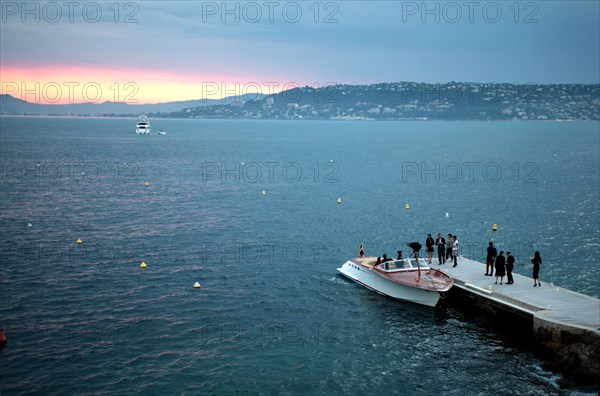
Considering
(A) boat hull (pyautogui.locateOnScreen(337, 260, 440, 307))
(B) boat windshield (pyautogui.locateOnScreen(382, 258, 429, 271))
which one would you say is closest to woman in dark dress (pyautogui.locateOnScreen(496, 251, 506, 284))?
(A) boat hull (pyautogui.locateOnScreen(337, 260, 440, 307))

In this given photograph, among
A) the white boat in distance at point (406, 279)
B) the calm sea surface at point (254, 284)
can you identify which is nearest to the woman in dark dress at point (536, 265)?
the calm sea surface at point (254, 284)

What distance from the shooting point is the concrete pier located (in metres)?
23.1

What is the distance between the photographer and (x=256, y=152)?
144625 mm

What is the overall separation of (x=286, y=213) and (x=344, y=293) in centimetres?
2599

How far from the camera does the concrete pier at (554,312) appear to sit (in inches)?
910

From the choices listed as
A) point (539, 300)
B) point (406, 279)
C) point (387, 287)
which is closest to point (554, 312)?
point (539, 300)

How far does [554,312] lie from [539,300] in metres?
1.67

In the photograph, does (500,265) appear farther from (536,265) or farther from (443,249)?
(443,249)

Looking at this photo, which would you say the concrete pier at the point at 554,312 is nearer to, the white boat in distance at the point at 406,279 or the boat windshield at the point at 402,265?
the white boat in distance at the point at 406,279

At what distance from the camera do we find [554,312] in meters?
26.2

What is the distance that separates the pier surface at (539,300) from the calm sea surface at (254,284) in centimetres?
153

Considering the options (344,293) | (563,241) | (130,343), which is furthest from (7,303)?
(563,241)

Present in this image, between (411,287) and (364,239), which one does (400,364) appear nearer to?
(411,287)

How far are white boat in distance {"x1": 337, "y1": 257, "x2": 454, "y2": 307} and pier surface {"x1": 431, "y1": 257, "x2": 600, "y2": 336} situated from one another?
4.40 ft
